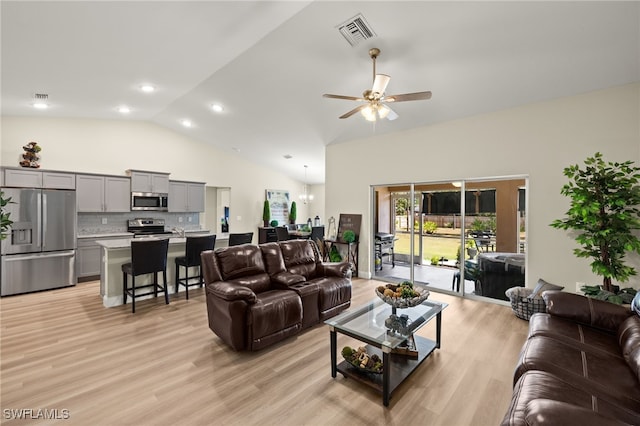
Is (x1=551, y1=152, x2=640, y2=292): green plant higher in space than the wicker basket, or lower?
higher

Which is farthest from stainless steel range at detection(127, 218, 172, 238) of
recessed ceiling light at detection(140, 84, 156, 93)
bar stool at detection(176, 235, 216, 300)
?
recessed ceiling light at detection(140, 84, 156, 93)

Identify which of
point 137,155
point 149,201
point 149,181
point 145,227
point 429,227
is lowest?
point 145,227

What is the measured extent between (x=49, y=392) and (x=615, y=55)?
611 cm

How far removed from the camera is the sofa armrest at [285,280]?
339 centimetres

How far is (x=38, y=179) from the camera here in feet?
17.1

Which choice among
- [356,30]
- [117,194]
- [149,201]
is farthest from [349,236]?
[117,194]

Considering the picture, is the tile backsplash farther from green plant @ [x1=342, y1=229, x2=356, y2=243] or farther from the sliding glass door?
the sliding glass door

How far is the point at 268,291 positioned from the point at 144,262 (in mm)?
1936

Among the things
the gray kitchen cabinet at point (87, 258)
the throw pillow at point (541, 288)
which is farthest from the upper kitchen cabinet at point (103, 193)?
the throw pillow at point (541, 288)

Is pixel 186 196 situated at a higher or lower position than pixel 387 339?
higher

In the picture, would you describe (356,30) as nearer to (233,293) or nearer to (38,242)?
(233,293)

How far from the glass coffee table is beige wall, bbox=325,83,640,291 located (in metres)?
2.16

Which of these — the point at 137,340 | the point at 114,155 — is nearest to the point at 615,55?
the point at 137,340

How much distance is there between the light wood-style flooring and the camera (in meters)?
2.01
